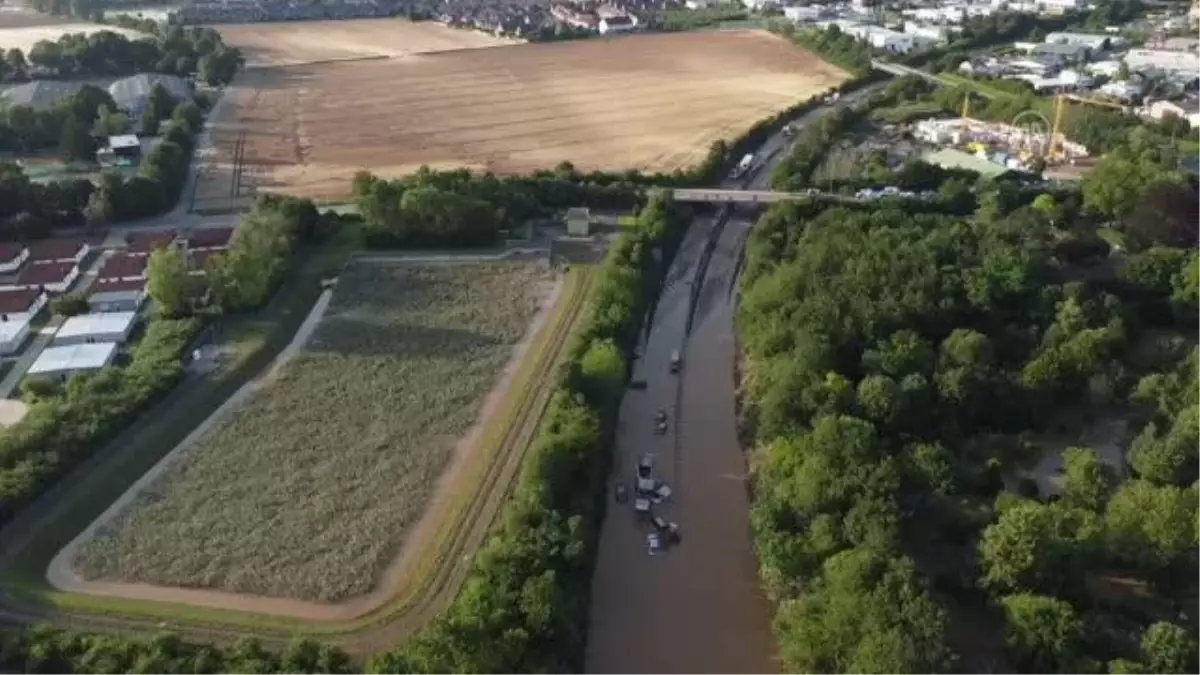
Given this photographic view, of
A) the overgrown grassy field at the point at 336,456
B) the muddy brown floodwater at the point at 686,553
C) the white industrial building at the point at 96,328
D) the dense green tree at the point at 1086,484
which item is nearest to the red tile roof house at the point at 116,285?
the white industrial building at the point at 96,328

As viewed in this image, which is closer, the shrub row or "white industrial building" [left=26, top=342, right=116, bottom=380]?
the shrub row

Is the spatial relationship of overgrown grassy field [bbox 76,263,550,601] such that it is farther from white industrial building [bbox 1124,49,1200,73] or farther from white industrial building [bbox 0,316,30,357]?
white industrial building [bbox 1124,49,1200,73]

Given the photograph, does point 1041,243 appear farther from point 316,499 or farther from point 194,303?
point 194,303

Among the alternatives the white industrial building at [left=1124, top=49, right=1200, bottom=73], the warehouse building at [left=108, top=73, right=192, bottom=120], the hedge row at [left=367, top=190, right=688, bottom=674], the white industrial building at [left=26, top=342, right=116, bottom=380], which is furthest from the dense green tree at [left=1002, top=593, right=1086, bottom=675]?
the white industrial building at [left=1124, top=49, right=1200, bottom=73]

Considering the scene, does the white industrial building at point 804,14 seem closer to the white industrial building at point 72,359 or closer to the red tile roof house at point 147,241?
the red tile roof house at point 147,241

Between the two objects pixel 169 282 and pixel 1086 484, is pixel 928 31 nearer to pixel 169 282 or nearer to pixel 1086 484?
pixel 1086 484

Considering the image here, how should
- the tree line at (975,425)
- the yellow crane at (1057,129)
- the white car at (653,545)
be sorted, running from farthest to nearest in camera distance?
the yellow crane at (1057,129) → the white car at (653,545) → the tree line at (975,425)
